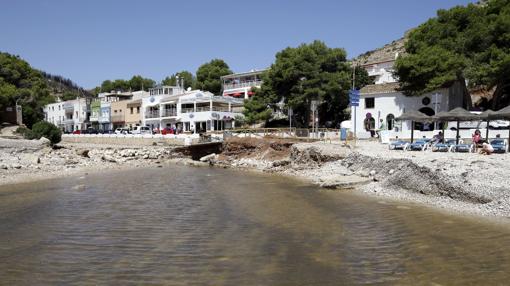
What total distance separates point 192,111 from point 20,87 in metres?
29.1

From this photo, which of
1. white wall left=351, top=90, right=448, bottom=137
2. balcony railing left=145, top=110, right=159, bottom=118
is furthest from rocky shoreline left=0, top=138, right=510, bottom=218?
balcony railing left=145, top=110, right=159, bottom=118

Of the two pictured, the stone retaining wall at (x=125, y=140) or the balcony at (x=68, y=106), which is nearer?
the stone retaining wall at (x=125, y=140)

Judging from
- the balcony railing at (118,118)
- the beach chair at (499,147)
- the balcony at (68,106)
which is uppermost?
the balcony at (68,106)

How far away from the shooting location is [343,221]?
41.9 ft

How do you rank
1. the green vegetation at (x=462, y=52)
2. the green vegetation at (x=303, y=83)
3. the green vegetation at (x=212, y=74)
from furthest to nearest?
1. the green vegetation at (x=212, y=74)
2. the green vegetation at (x=303, y=83)
3. the green vegetation at (x=462, y=52)

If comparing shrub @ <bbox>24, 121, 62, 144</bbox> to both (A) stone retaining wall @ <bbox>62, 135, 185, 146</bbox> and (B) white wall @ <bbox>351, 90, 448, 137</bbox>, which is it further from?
(B) white wall @ <bbox>351, 90, 448, 137</bbox>

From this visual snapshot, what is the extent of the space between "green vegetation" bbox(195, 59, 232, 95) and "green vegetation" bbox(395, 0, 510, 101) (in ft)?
150

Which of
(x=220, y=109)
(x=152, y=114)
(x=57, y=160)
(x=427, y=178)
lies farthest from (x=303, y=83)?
(x=152, y=114)

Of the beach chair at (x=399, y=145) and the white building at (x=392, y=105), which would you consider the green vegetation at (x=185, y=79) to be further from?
the beach chair at (x=399, y=145)

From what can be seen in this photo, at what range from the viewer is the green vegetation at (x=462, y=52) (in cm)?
3762

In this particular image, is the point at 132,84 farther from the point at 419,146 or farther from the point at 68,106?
the point at 419,146

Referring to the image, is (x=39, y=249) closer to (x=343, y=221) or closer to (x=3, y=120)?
(x=343, y=221)

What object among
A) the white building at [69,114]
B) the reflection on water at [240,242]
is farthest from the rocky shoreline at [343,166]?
the white building at [69,114]

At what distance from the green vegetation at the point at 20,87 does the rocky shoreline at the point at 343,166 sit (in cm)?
2432
